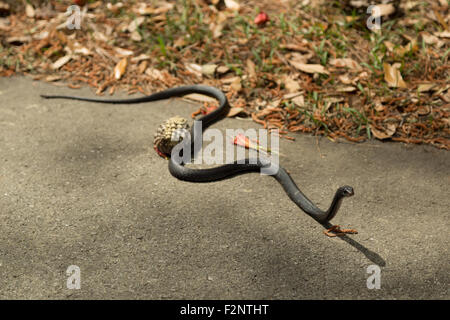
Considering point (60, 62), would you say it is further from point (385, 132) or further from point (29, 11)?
point (385, 132)

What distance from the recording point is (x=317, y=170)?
3.11m

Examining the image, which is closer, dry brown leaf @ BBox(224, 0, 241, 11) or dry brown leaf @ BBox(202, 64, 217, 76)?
dry brown leaf @ BBox(202, 64, 217, 76)

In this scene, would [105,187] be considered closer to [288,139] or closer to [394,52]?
[288,139]

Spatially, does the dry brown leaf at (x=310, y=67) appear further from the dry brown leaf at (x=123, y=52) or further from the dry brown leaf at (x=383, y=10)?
the dry brown leaf at (x=123, y=52)

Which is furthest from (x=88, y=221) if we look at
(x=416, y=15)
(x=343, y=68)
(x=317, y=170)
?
(x=416, y=15)

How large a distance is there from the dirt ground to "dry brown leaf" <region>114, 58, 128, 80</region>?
89cm

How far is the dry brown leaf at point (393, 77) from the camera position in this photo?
3.75 metres

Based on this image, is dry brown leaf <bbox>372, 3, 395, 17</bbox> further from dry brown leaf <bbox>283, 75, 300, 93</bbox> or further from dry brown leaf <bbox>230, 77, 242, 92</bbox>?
dry brown leaf <bbox>230, 77, 242, 92</bbox>

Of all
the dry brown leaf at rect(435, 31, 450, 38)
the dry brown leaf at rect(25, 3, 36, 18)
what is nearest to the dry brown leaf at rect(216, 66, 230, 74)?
the dry brown leaf at rect(435, 31, 450, 38)

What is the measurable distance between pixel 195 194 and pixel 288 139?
990 millimetres

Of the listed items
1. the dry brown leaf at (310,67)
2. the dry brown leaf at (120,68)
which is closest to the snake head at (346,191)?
the dry brown leaf at (310,67)

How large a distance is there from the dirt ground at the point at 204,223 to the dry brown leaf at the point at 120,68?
0.89m

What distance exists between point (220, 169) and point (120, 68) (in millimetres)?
1954

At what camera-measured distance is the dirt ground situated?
7.18 feet
